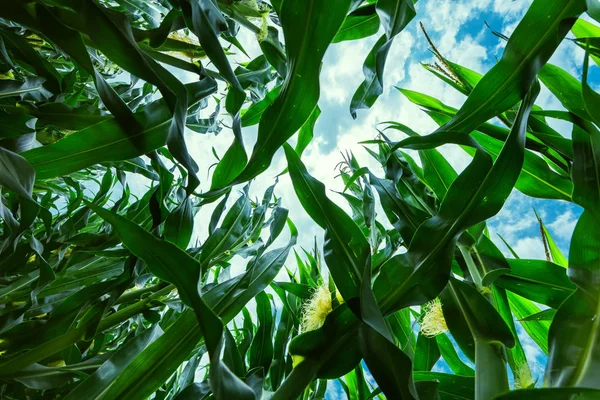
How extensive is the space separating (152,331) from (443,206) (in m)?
0.35

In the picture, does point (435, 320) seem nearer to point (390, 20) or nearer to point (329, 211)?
point (329, 211)

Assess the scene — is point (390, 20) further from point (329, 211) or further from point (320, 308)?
point (320, 308)

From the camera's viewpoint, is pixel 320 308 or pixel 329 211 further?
pixel 320 308

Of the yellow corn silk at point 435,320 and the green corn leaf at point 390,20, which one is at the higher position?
the green corn leaf at point 390,20

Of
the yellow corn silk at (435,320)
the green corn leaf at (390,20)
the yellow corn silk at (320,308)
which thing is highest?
the green corn leaf at (390,20)

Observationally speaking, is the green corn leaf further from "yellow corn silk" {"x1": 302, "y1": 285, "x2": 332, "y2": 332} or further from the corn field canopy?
"yellow corn silk" {"x1": 302, "y1": 285, "x2": 332, "y2": 332}

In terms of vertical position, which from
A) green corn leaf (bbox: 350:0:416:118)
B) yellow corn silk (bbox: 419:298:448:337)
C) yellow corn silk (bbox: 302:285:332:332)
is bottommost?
yellow corn silk (bbox: 419:298:448:337)

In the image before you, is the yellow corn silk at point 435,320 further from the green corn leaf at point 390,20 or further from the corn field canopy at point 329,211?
the green corn leaf at point 390,20

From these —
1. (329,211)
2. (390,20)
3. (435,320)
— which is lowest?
(435,320)

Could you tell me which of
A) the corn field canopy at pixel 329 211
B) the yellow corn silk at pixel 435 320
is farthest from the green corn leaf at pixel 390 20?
the yellow corn silk at pixel 435 320

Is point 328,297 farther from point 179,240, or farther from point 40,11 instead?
point 40,11

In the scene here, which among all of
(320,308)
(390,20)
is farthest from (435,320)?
(390,20)

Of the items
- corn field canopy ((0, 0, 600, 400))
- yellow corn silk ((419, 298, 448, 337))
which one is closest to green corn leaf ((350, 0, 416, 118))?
corn field canopy ((0, 0, 600, 400))

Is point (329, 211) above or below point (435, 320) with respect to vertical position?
above
